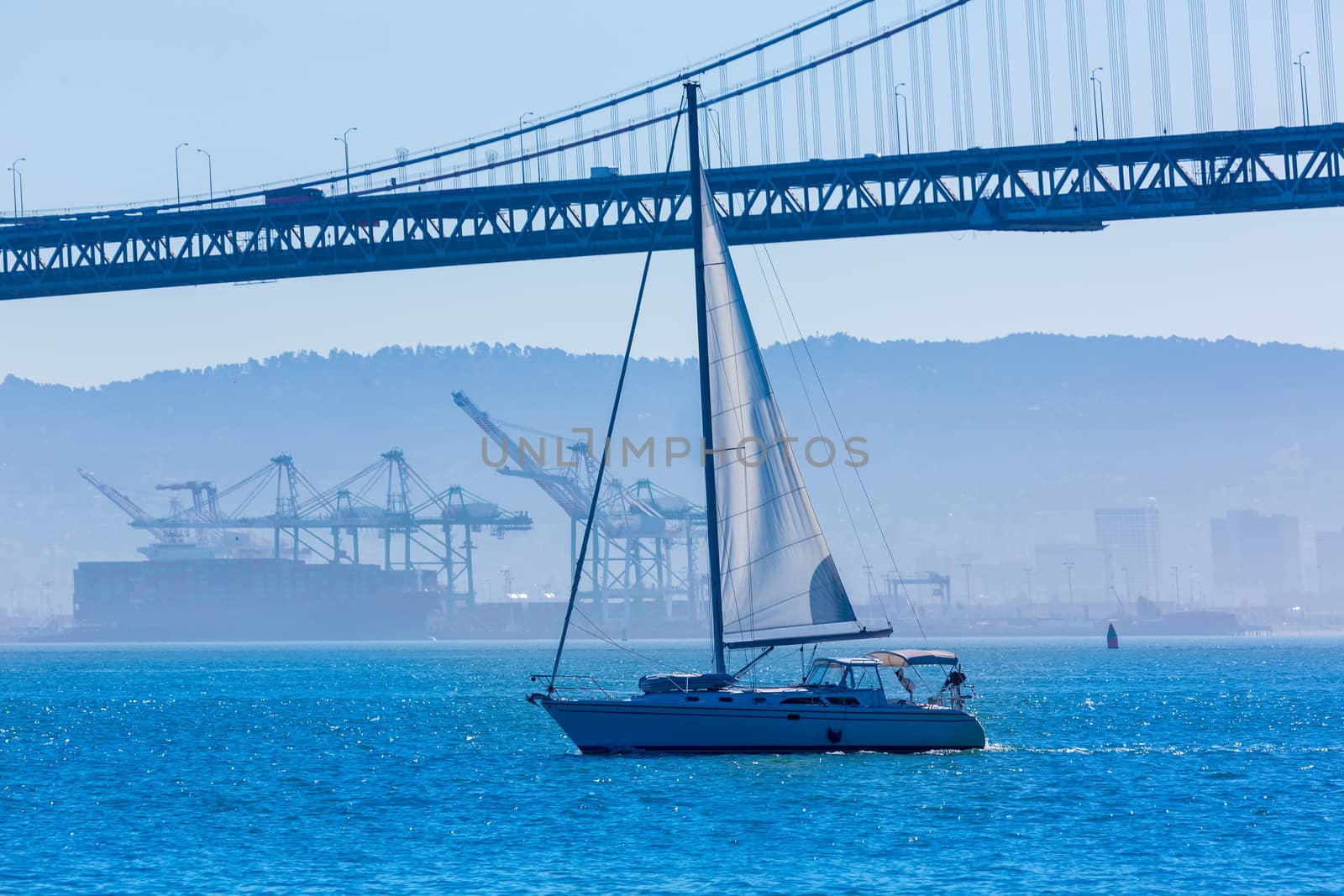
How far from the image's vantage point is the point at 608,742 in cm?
4075

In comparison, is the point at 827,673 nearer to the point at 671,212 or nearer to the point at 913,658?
the point at 913,658

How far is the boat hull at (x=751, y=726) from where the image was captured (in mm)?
39281

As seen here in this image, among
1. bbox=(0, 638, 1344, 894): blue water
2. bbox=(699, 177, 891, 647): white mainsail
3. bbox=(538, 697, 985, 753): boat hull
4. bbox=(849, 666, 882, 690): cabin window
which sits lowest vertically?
bbox=(0, 638, 1344, 894): blue water

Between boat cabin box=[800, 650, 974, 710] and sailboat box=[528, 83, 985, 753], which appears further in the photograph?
boat cabin box=[800, 650, 974, 710]

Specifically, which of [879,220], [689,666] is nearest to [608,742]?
[879,220]

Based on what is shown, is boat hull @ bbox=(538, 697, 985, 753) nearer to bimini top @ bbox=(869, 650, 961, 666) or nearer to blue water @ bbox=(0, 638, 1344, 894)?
blue water @ bbox=(0, 638, 1344, 894)

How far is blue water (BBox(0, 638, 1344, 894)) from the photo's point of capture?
29141 mm

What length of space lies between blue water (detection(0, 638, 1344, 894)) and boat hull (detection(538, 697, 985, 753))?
584 mm

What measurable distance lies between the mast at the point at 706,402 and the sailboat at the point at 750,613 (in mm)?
37

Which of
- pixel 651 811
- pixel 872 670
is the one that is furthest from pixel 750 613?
pixel 651 811

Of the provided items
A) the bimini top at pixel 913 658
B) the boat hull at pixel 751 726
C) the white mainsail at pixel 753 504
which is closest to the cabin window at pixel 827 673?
the white mainsail at pixel 753 504

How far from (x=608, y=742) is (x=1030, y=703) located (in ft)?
110

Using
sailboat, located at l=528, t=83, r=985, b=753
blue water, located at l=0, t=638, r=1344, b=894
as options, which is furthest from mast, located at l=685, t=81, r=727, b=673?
blue water, located at l=0, t=638, r=1344, b=894

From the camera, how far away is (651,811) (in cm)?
3522
